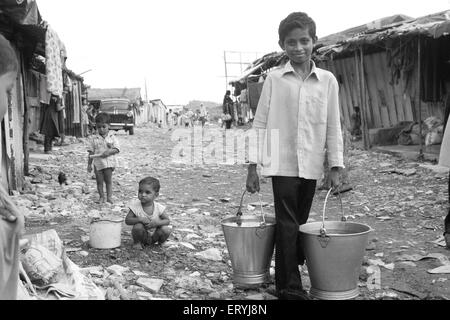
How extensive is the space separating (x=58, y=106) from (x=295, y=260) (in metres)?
11.4

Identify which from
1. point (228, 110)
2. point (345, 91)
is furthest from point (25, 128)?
point (228, 110)

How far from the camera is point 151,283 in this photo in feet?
11.5

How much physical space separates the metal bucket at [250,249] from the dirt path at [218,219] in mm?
135

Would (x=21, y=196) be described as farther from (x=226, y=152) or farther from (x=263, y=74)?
(x=263, y=74)

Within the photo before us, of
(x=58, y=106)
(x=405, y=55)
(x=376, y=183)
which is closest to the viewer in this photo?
(x=376, y=183)

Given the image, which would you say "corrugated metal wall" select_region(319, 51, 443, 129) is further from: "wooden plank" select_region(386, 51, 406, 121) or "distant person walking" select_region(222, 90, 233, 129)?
"distant person walking" select_region(222, 90, 233, 129)

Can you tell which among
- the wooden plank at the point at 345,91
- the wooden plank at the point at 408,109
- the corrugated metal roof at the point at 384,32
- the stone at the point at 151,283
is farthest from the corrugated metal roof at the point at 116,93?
the stone at the point at 151,283

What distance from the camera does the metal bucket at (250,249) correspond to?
3.19 metres

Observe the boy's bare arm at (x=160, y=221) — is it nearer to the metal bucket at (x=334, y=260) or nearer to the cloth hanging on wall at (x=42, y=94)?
the metal bucket at (x=334, y=260)

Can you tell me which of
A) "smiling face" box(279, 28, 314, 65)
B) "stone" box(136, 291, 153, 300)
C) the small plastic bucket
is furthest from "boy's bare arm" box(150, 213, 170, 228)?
"smiling face" box(279, 28, 314, 65)

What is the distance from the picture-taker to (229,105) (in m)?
25.8

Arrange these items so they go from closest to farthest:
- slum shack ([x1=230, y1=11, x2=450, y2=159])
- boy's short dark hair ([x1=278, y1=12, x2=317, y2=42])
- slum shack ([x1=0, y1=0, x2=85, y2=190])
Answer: boy's short dark hair ([x1=278, y1=12, x2=317, y2=42]) → slum shack ([x1=0, y1=0, x2=85, y2=190]) → slum shack ([x1=230, y1=11, x2=450, y2=159])

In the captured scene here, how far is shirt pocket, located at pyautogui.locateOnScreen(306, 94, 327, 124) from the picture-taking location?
122 inches

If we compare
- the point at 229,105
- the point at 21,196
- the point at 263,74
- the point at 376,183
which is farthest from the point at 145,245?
the point at 229,105
